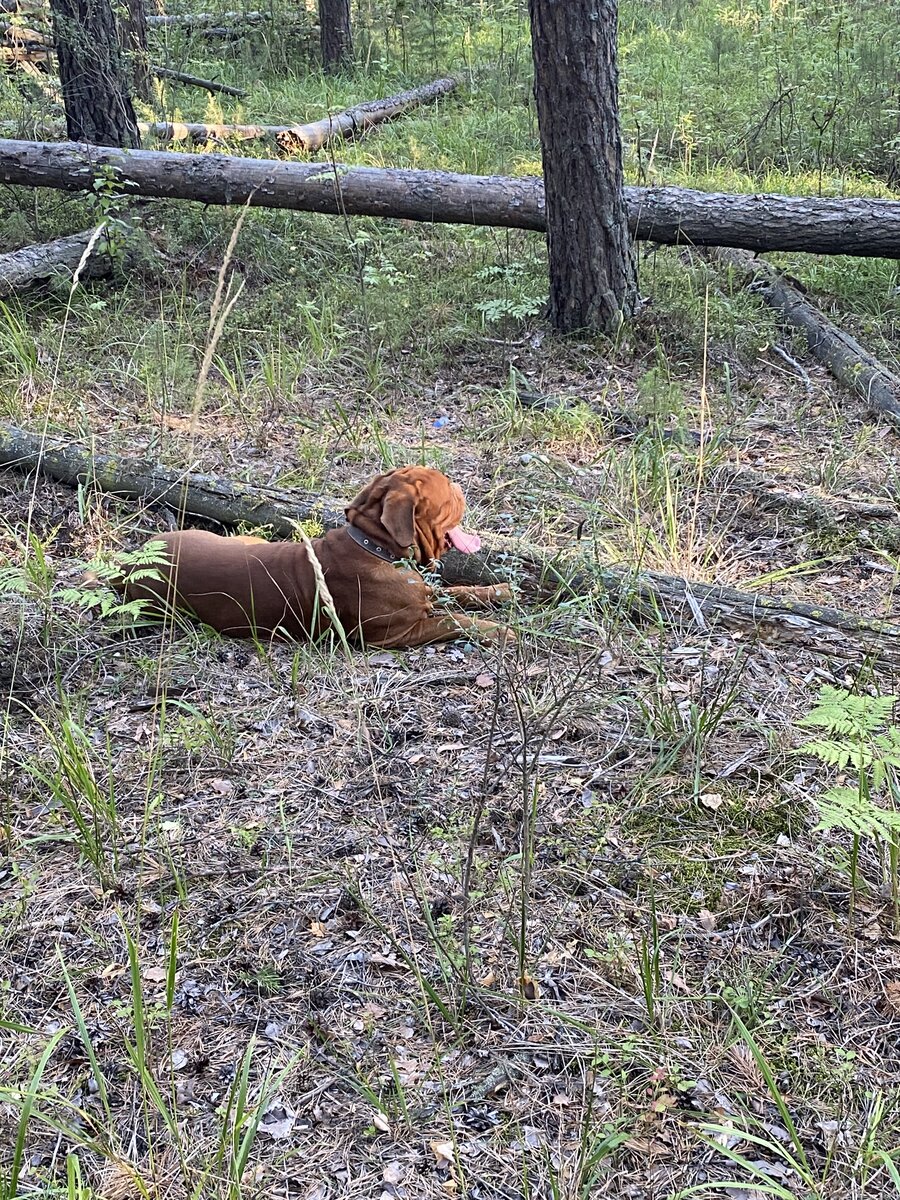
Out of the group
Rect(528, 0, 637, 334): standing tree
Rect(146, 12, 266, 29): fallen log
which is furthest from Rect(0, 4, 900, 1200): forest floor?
Rect(146, 12, 266, 29): fallen log

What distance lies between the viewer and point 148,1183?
6.49 ft

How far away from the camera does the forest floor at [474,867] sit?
206 centimetres

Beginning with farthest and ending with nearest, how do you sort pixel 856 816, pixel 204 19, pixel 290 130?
pixel 204 19 < pixel 290 130 < pixel 856 816

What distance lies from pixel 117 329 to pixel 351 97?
5.68 m

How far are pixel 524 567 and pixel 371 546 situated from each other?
2.20 ft

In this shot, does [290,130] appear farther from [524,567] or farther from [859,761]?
[859,761]

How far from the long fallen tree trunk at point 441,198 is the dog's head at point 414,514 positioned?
125 inches

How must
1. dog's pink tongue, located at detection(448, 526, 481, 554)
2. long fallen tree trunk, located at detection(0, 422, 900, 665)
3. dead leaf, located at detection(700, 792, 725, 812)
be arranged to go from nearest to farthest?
dead leaf, located at detection(700, 792, 725, 812) → long fallen tree trunk, located at detection(0, 422, 900, 665) → dog's pink tongue, located at detection(448, 526, 481, 554)

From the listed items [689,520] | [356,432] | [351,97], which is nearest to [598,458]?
[689,520]

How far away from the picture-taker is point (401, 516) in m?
3.63

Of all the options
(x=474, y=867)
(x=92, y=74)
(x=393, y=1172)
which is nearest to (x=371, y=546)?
(x=474, y=867)

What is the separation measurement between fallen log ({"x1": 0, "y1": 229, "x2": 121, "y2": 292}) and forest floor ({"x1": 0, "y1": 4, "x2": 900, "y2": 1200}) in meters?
1.86

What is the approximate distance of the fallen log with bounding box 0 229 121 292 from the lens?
660 centimetres

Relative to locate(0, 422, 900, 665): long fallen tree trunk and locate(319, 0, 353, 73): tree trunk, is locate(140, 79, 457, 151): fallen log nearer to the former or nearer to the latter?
locate(319, 0, 353, 73): tree trunk
